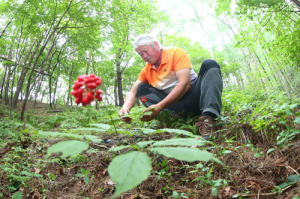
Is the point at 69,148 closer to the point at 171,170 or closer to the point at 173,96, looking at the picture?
the point at 171,170

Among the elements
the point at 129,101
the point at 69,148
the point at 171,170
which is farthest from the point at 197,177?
the point at 129,101

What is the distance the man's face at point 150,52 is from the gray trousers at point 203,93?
470mm

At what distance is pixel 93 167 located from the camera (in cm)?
153

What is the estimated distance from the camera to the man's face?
95.1 inches

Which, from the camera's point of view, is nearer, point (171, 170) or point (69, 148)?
point (69, 148)

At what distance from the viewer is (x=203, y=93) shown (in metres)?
2.09

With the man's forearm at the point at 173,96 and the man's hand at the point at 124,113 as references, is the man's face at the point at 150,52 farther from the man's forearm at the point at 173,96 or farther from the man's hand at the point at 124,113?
the man's hand at the point at 124,113

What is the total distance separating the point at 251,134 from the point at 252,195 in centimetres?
91

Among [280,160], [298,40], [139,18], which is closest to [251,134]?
[280,160]

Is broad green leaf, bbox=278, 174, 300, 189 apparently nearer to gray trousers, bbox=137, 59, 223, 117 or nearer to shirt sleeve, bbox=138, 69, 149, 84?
gray trousers, bbox=137, 59, 223, 117

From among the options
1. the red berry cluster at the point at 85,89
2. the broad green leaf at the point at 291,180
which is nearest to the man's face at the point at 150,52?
the red berry cluster at the point at 85,89

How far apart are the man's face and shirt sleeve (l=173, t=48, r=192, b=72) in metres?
0.28

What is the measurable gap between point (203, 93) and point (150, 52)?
38.5 inches

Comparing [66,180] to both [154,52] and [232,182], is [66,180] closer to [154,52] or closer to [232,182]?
[232,182]
